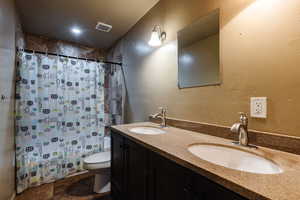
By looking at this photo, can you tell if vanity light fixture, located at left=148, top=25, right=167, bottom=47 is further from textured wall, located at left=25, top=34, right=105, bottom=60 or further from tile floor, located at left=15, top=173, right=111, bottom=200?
textured wall, located at left=25, top=34, right=105, bottom=60

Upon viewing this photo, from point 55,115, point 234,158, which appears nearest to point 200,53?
point 234,158

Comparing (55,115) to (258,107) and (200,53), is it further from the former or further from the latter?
(258,107)

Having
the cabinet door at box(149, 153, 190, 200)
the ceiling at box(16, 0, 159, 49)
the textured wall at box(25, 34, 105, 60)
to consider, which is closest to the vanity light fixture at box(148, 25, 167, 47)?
the ceiling at box(16, 0, 159, 49)

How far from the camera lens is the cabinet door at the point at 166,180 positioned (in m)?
0.66

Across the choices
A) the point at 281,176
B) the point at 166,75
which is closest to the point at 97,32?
the point at 166,75

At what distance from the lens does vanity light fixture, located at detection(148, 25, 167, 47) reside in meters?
1.55

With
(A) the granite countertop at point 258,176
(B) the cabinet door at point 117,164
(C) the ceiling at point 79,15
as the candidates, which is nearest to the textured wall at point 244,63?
(A) the granite countertop at point 258,176

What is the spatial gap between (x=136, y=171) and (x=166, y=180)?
1.20 ft

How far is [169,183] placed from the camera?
74 cm

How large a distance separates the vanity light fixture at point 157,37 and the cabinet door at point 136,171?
3.53 ft

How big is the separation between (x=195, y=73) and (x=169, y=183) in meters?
0.91

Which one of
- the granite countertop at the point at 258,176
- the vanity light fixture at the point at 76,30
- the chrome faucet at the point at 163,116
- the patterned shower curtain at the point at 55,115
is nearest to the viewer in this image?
the granite countertop at the point at 258,176

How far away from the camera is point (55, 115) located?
1931mm

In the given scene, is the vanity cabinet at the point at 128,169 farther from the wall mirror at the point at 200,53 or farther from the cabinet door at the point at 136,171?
the wall mirror at the point at 200,53
